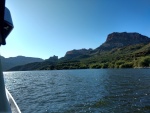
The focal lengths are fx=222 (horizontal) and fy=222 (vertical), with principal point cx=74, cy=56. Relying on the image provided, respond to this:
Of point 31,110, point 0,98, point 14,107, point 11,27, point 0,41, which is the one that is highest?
point 11,27

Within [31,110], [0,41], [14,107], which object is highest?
[0,41]

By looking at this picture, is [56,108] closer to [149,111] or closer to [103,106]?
[103,106]

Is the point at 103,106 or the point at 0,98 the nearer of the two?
the point at 0,98

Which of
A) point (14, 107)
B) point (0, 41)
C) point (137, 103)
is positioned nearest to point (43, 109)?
point (137, 103)

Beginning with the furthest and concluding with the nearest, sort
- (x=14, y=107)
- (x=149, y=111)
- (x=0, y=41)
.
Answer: (x=149, y=111), (x=14, y=107), (x=0, y=41)

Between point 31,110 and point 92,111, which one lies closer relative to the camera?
point 92,111

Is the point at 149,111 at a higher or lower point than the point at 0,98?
lower

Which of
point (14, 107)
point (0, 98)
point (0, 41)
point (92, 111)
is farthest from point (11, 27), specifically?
point (92, 111)

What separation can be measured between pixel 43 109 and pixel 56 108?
168cm

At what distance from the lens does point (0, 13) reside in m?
5.26

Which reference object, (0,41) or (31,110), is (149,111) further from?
(0,41)

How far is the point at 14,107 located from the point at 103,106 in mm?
17578

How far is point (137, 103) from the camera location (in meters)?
29.8

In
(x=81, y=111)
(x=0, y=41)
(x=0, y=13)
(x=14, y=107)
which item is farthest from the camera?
(x=81, y=111)
